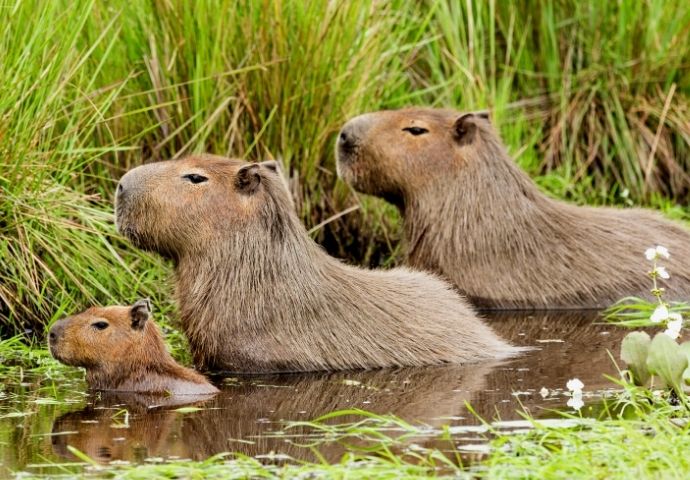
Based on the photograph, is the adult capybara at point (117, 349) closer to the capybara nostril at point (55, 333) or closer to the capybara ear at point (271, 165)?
the capybara nostril at point (55, 333)

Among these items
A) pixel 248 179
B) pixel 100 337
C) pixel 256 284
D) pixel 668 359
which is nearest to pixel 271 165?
pixel 248 179

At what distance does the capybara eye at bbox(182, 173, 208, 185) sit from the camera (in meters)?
6.86

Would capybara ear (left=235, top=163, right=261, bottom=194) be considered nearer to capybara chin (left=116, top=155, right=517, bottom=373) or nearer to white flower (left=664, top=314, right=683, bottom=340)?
capybara chin (left=116, top=155, right=517, bottom=373)

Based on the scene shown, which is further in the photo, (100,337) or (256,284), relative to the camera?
(256,284)

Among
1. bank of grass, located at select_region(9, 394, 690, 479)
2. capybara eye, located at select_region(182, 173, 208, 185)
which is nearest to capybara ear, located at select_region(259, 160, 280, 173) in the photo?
capybara eye, located at select_region(182, 173, 208, 185)

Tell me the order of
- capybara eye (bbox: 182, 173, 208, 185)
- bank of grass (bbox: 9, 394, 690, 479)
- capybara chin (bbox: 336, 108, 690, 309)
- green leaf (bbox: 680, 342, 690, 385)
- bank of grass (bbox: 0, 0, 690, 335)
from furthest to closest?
capybara chin (bbox: 336, 108, 690, 309)
bank of grass (bbox: 0, 0, 690, 335)
capybara eye (bbox: 182, 173, 208, 185)
green leaf (bbox: 680, 342, 690, 385)
bank of grass (bbox: 9, 394, 690, 479)

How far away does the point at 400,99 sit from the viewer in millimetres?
9898

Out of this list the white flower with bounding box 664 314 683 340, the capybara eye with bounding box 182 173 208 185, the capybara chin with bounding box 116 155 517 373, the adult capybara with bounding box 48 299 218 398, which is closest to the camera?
the white flower with bounding box 664 314 683 340

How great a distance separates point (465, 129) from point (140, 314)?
325cm

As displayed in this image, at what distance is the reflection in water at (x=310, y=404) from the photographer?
16.6 ft

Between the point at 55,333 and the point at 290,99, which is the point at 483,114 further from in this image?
the point at 55,333

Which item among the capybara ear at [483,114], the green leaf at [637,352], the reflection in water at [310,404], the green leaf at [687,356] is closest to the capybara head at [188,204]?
the reflection in water at [310,404]

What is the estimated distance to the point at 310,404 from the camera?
588 centimetres

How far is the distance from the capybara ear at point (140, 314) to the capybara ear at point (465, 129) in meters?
3.19
